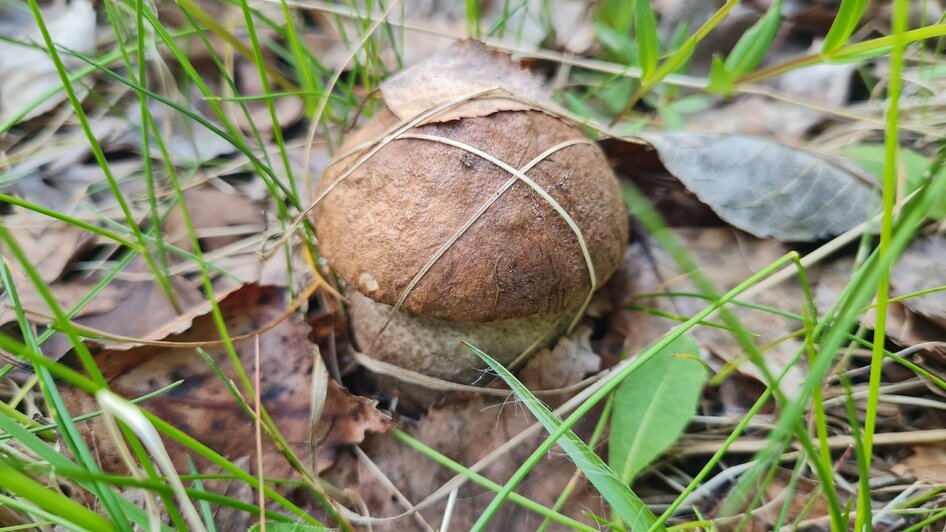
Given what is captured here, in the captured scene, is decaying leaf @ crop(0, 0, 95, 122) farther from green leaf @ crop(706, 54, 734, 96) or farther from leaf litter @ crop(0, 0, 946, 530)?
green leaf @ crop(706, 54, 734, 96)

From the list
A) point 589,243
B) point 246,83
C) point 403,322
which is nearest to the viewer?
point 589,243

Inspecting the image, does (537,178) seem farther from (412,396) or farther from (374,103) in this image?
(374,103)

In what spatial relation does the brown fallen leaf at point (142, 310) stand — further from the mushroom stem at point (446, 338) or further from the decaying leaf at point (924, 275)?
the decaying leaf at point (924, 275)

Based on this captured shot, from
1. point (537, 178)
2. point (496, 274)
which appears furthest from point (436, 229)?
point (537, 178)

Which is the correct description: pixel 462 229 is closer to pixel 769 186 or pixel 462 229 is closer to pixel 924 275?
pixel 769 186

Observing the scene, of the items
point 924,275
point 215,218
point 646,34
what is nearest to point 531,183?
point 646,34

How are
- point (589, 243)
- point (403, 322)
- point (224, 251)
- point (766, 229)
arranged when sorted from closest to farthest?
1. point (589, 243)
2. point (403, 322)
3. point (766, 229)
4. point (224, 251)
